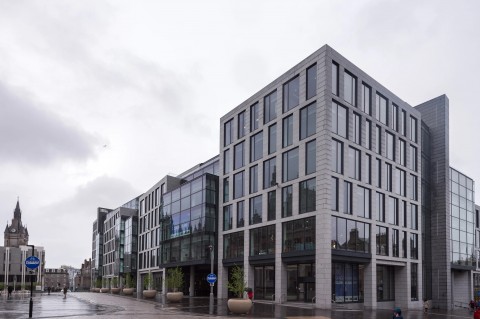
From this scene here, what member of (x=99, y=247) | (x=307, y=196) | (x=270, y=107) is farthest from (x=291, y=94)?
(x=99, y=247)

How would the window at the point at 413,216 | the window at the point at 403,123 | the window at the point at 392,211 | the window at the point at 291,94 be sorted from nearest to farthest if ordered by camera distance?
the window at the point at 291,94 < the window at the point at 392,211 < the window at the point at 413,216 < the window at the point at 403,123

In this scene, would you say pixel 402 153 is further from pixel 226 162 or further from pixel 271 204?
pixel 226 162

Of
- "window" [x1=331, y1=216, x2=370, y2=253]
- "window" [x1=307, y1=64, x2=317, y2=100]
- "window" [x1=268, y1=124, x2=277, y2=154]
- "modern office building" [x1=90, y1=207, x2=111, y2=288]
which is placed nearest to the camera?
"window" [x1=331, y1=216, x2=370, y2=253]

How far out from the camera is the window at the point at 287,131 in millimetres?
51475

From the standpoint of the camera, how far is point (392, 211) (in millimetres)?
55000

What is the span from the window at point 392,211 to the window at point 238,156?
58.3ft

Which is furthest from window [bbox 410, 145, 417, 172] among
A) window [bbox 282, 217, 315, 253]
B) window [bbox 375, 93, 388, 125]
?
window [bbox 282, 217, 315, 253]

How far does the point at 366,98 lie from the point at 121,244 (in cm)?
7543

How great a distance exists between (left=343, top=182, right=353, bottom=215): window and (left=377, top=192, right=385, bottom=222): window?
19.4ft

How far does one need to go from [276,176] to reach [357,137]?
9.36m

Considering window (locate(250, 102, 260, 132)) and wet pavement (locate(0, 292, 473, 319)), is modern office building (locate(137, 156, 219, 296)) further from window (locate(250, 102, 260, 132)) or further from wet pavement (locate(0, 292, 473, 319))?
wet pavement (locate(0, 292, 473, 319))

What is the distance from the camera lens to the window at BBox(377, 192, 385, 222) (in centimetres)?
5246

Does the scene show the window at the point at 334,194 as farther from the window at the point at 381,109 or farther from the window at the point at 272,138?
the window at the point at 381,109

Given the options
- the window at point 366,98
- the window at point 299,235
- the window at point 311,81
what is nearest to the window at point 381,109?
the window at point 366,98
